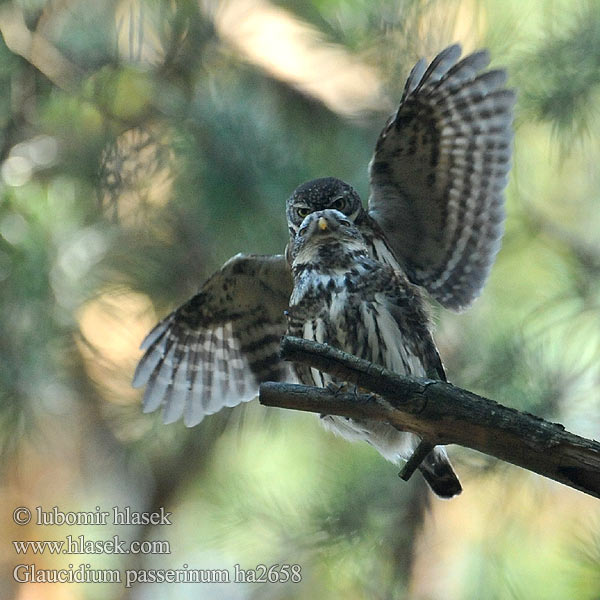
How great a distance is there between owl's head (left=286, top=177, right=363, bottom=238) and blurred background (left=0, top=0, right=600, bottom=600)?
262 mm

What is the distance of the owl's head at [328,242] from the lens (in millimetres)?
2979

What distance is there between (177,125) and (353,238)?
970mm

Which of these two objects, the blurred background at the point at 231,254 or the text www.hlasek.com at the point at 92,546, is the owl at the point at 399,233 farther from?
the text www.hlasek.com at the point at 92,546

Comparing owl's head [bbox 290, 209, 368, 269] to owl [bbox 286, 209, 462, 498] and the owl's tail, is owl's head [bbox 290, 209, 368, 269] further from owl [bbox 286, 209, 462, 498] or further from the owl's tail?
the owl's tail

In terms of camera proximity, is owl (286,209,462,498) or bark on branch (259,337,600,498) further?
owl (286,209,462,498)

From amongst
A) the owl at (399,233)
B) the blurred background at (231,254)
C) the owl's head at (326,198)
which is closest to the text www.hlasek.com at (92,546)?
the blurred background at (231,254)

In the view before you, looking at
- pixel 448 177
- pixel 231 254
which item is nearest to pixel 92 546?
pixel 231 254

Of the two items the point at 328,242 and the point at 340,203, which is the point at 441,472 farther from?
the point at 340,203

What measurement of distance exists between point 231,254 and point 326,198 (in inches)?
21.4

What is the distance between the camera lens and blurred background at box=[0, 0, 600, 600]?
3535mm

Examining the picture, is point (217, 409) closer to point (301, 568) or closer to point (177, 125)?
point (301, 568)

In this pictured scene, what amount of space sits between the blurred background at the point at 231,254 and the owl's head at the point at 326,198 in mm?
262

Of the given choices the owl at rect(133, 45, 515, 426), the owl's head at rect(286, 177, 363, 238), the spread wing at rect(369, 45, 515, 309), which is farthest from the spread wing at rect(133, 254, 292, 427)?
the spread wing at rect(369, 45, 515, 309)

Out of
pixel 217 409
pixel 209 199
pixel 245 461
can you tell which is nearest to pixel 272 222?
pixel 209 199
